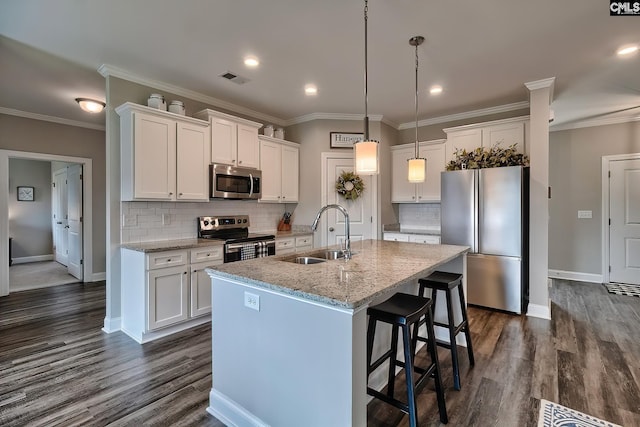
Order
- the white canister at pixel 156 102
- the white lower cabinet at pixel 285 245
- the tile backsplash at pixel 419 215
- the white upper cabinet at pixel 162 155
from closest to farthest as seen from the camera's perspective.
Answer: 1. the white upper cabinet at pixel 162 155
2. the white canister at pixel 156 102
3. the white lower cabinet at pixel 285 245
4. the tile backsplash at pixel 419 215

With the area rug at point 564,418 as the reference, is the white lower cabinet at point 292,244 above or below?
above

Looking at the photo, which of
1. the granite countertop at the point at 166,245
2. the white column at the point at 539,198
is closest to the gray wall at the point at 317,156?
the granite countertop at the point at 166,245

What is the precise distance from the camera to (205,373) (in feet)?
8.08

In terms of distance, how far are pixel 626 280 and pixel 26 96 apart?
911cm

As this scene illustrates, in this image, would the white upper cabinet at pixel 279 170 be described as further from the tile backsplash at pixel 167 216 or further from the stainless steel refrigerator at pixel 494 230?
the stainless steel refrigerator at pixel 494 230

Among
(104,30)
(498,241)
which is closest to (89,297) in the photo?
(104,30)

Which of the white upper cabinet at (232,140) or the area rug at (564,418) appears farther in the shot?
the white upper cabinet at (232,140)

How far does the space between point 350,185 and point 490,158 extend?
1.91 meters

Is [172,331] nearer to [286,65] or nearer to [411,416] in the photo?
[411,416]

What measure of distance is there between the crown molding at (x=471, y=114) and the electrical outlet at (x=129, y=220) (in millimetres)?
4286

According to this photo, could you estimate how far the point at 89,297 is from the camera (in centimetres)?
452

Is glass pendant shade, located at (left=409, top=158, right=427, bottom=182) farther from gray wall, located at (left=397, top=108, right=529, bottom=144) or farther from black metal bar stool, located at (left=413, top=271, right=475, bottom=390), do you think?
gray wall, located at (left=397, top=108, right=529, bottom=144)

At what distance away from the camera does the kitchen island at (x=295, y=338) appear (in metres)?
1.39

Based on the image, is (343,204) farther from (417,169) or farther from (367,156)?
(367,156)
